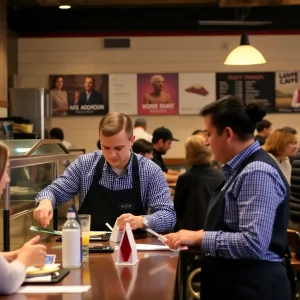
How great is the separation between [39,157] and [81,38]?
7.39 metres

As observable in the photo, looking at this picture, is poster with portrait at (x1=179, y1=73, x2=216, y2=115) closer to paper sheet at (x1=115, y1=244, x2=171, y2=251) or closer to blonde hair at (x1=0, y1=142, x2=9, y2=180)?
paper sheet at (x1=115, y1=244, x2=171, y2=251)

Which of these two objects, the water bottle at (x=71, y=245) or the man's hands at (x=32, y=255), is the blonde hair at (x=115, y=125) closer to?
the water bottle at (x=71, y=245)

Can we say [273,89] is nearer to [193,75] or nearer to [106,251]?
[193,75]

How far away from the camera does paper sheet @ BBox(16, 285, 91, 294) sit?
223cm

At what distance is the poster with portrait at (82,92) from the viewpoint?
11180 millimetres

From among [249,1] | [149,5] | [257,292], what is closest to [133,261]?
[257,292]

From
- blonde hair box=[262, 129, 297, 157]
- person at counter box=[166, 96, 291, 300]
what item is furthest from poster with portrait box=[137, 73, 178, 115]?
person at counter box=[166, 96, 291, 300]

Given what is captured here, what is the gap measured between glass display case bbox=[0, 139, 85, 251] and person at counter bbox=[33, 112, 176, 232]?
20cm

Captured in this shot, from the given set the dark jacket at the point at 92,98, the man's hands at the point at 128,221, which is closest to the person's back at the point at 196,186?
the man's hands at the point at 128,221

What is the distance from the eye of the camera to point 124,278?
2471 mm

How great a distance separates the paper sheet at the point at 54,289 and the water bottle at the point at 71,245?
0.34 m

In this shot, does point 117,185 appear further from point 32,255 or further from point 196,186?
point 196,186

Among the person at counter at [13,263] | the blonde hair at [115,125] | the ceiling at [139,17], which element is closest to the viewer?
the person at counter at [13,263]

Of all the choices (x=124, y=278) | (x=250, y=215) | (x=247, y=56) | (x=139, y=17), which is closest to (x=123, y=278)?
(x=124, y=278)
